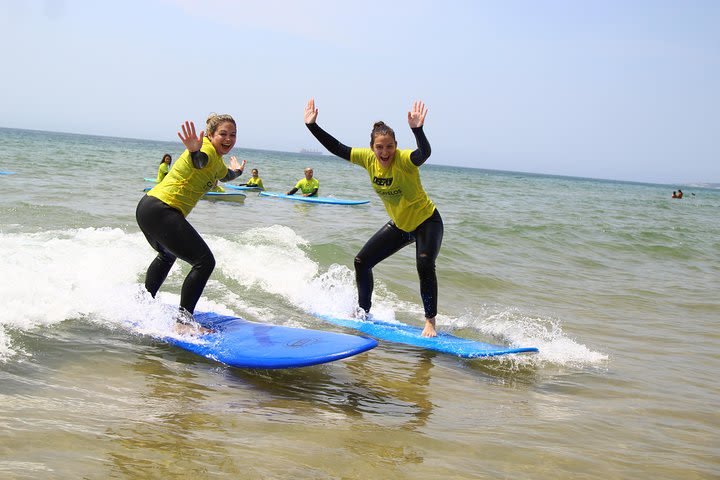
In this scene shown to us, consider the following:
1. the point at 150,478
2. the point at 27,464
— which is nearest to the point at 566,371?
the point at 150,478

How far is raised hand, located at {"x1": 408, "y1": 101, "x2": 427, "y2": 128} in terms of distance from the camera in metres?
5.64

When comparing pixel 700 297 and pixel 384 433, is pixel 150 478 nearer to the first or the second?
pixel 384 433

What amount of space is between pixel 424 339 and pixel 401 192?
140 centimetres

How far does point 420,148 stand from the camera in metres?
5.74

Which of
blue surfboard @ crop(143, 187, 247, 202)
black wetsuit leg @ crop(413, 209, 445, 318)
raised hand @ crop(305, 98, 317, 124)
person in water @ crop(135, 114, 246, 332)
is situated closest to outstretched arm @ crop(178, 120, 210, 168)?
person in water @ crop(135, 114, 246, 332)

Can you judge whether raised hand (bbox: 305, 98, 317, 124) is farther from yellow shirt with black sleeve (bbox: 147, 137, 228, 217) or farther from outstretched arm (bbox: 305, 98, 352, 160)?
yellow shirt with black sleeve (bbox: 147, 137, 228, 217)

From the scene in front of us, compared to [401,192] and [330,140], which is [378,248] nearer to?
[401,192]

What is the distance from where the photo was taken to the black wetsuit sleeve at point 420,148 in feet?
18.6

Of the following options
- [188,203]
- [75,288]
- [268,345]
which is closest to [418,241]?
[268,345]

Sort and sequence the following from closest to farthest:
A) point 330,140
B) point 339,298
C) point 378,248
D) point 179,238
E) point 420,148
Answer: point 179,238, point 420,148, point 330,140, point 378,248, point 339,298

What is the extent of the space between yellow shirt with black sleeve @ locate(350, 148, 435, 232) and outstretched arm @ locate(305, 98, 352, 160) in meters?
0.09

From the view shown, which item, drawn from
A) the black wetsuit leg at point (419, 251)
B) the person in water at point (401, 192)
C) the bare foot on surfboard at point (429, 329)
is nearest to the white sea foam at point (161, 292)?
the black wetsuit leg at point (419, 251)

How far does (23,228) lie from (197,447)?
8392 millimetres

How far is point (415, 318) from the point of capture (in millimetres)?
7734
